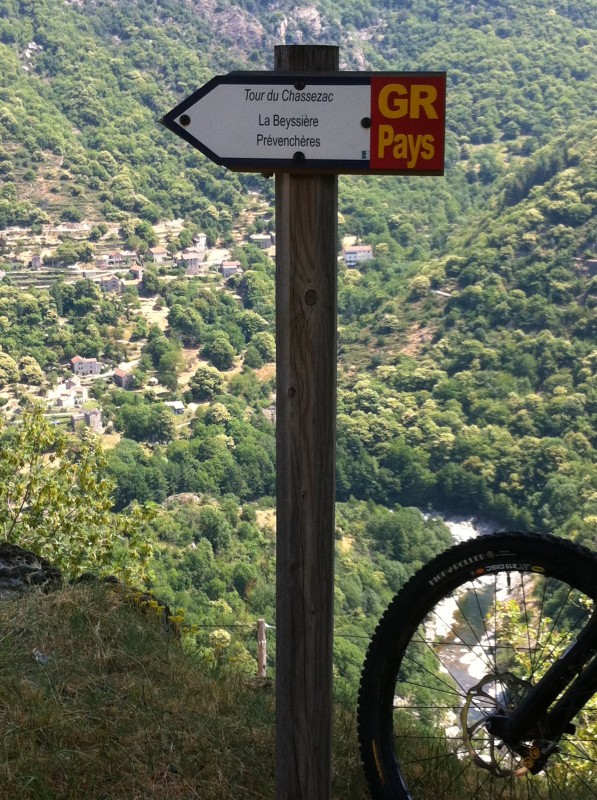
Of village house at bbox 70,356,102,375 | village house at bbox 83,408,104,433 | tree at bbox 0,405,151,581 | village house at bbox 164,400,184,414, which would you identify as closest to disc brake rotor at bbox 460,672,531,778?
tree at bbox 0,405,151,581

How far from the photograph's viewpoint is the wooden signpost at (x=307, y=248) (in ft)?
5.36

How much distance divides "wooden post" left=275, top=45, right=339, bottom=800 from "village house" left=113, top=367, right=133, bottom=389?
159 feet

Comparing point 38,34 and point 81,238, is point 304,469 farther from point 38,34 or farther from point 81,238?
point 38,34

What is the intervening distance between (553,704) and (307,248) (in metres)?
0.98

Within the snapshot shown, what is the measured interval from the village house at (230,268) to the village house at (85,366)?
1177 cm

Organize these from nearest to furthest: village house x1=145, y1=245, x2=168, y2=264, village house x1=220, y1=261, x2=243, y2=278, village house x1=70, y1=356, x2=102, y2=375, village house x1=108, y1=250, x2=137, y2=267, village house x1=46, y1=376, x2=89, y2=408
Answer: village house x1=46, y1=376, x2=89, y2=408, village house x1=70, y1=356, x2=102, y2=375, village house x1=220, y1=261, x2=243, y2=278, village house x1=108, y1=250, x2=137, y2=267, village house x1=145, y1=245, x2=168, y2=264

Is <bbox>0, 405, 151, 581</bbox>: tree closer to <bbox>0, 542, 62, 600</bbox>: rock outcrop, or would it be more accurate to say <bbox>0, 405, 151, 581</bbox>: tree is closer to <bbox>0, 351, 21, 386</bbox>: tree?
<bbox>0, 542, 62, 600</bbox>: rock outcrop

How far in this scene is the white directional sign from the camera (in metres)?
1.63

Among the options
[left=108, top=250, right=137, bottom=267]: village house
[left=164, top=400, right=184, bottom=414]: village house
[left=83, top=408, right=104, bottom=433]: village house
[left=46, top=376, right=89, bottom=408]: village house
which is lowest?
[left=83, top=408, right=104, bottom=433]: village house

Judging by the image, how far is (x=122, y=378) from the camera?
49.7 meters

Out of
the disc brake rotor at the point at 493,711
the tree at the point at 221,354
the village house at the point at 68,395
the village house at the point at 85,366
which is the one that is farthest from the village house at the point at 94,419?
the disc brake rotor at the point at 493,711

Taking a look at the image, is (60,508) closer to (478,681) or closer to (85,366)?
(478,681)

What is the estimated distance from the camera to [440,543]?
36312 mm

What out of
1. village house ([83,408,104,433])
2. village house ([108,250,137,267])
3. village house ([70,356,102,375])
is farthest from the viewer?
village house ([108,250,137,267])
